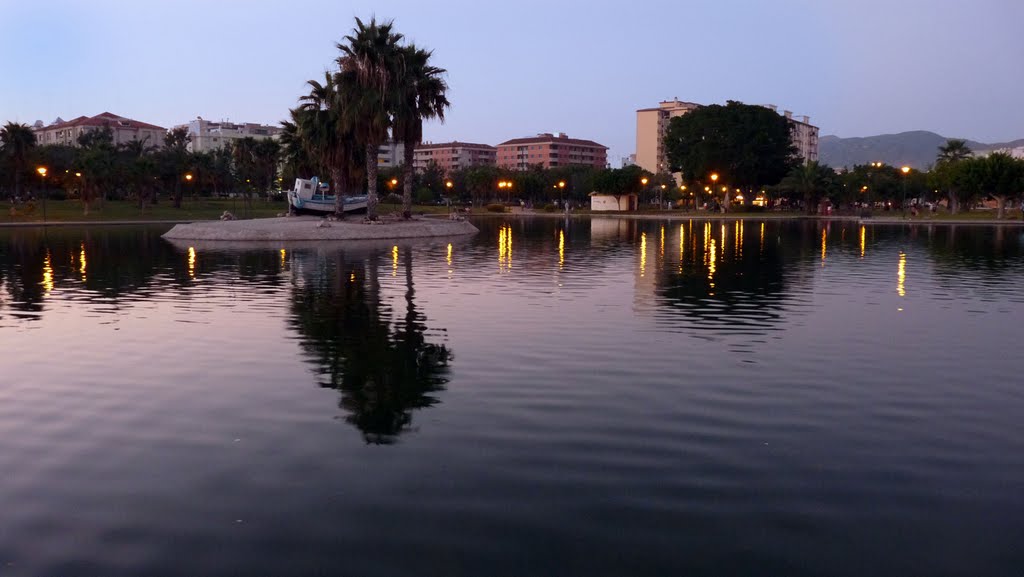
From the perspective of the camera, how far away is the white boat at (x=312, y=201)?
69.4 m

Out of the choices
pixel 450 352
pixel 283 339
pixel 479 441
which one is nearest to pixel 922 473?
pixel 479 441

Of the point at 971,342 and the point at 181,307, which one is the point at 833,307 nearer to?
the point at 971,342

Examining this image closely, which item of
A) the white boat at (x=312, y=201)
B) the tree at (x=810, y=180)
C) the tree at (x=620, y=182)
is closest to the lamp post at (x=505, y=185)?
the tree at (x=620, y=182)

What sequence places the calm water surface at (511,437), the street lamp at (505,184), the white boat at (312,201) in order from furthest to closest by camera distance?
the street lamp at (505,184), the white boat at (312,201), the calm water surface at (511,437)

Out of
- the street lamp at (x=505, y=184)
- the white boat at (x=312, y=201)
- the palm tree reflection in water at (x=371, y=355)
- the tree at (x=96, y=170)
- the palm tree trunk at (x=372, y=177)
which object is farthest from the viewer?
the street lamp at (x=505, y=184)

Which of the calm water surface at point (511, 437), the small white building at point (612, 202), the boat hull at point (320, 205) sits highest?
the small white building at point (612, 202)

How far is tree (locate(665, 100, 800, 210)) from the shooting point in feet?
409

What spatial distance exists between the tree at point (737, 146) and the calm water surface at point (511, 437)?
10571cm

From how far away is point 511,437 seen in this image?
999cm

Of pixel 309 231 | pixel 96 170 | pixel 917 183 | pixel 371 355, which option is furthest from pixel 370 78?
pixel 917 183

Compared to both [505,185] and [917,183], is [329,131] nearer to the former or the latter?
[505,185]

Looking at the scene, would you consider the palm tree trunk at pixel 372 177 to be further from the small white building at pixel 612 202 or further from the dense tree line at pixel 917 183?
→ the small white building at pixel 612 202

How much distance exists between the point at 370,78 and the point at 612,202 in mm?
93581

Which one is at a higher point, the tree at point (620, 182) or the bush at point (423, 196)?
the tree at point (620, 182)
